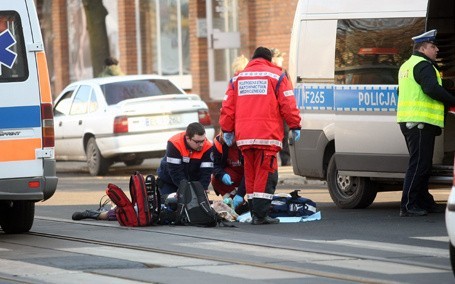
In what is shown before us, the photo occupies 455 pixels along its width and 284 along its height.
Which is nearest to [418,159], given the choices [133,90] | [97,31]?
[133,90]

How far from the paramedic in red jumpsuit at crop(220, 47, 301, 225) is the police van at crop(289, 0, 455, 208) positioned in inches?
49.2

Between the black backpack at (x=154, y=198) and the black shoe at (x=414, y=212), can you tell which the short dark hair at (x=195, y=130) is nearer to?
the black backpack at (x=154, y=198)

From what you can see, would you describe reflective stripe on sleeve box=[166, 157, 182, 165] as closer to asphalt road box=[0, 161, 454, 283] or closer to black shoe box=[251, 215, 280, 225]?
asphalt road box=[0, 161, 454, 283]

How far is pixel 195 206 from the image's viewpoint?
1412 centimetres

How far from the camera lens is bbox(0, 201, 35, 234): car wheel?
13.8 meters

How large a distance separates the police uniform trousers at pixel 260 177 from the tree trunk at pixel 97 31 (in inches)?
575

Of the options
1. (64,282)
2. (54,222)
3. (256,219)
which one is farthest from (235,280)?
(54,222)

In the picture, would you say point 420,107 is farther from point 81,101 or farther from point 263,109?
point 81,101

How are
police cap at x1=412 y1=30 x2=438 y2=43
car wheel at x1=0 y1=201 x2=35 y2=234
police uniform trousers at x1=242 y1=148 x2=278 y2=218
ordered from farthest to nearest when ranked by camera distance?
police cap at x1=412 y1=30 x2=438 y2=43
police uniform trousers at x1=242 y1=148 x2=278 y2=218
car wheel at x1=0 y1=201 x2=35 y2=234

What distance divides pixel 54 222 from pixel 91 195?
379 cm

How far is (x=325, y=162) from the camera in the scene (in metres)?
16.1

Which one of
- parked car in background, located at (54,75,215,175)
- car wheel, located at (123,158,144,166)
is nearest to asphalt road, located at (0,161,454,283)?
parked car in background, located at (54,75,215,175)

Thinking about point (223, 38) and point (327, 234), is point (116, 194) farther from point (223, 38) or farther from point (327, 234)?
point (223, 38)

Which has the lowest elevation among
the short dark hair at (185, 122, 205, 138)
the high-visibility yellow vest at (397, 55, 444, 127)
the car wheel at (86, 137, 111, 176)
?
the car wheel at (86, 137, 111, 176)
